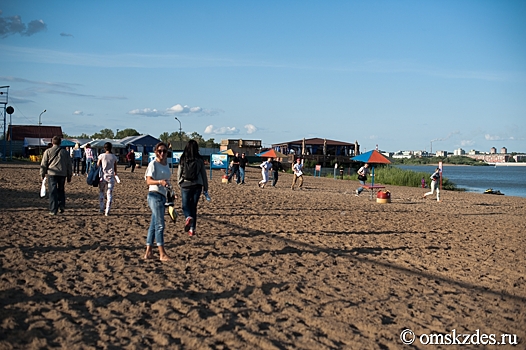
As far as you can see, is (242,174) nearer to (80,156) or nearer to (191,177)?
(80,156)

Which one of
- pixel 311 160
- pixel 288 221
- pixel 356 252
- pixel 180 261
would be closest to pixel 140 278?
pixel 180 261

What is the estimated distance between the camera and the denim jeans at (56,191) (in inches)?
480

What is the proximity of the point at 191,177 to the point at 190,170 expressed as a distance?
11 cm

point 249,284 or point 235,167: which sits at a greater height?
point 235,167

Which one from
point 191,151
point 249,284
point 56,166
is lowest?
point 249,284

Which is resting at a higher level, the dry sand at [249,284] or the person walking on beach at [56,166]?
the person walking on beach at [56,166]

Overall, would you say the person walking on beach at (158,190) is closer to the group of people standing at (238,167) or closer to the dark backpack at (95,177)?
the dark backpack at (95,177)

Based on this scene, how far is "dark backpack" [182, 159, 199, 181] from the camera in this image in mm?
9094

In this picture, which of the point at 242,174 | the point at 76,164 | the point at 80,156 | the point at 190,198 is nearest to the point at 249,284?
the point at 190,198

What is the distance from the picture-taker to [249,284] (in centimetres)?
701

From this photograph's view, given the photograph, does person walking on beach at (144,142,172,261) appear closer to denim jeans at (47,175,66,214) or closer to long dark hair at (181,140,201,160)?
long dark hair at (181,140,201,160)

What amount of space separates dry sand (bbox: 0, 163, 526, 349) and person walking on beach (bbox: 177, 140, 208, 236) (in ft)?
2.21

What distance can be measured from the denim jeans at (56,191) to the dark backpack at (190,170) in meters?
4.35

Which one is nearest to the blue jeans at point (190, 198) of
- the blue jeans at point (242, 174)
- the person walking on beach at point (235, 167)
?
the person walking on beach at point (235, 167)
